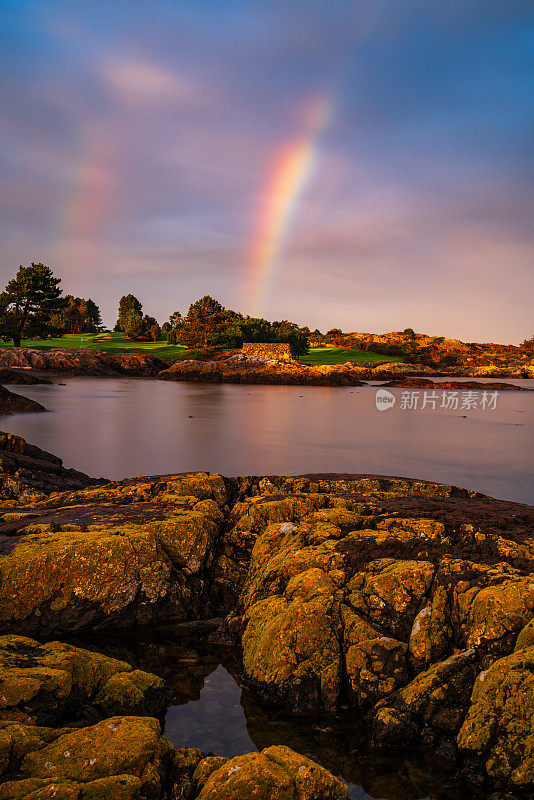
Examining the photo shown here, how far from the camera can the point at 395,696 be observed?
14.7ft

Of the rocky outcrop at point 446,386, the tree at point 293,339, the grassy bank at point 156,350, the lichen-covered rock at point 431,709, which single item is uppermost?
the tree at point 293,339

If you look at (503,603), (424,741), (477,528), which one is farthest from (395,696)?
(477,528)

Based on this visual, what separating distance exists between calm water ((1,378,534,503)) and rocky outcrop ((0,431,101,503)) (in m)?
2.05

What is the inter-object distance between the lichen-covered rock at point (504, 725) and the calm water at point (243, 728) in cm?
28

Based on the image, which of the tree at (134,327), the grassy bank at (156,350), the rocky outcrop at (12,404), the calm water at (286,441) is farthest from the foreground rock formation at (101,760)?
the tree at (134,327)

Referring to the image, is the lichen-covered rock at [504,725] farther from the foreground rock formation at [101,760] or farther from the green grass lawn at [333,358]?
the green grass lawn at [333,358]

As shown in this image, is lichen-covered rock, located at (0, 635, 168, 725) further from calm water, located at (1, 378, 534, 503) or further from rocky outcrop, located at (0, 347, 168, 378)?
rocky outcrop, located at (0, 347, 168, 378)

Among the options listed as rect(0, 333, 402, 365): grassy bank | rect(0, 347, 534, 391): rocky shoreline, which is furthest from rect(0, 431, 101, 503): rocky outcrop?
rect(0, 333, 402, 365): grassy bank

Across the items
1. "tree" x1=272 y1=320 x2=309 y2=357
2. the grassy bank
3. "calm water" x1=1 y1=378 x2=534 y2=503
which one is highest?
"tree" x1=272 y1=320 x2=309 y2=357

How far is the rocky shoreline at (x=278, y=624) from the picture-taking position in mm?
3438

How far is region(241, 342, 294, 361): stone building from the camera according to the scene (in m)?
83.8

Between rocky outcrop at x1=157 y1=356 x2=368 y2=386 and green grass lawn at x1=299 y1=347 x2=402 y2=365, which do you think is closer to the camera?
rocky outcrop at x1=157 y1=356 x2=368 y2=386

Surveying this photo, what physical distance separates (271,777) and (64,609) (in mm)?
3487

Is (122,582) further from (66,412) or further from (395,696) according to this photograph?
(66,412)
